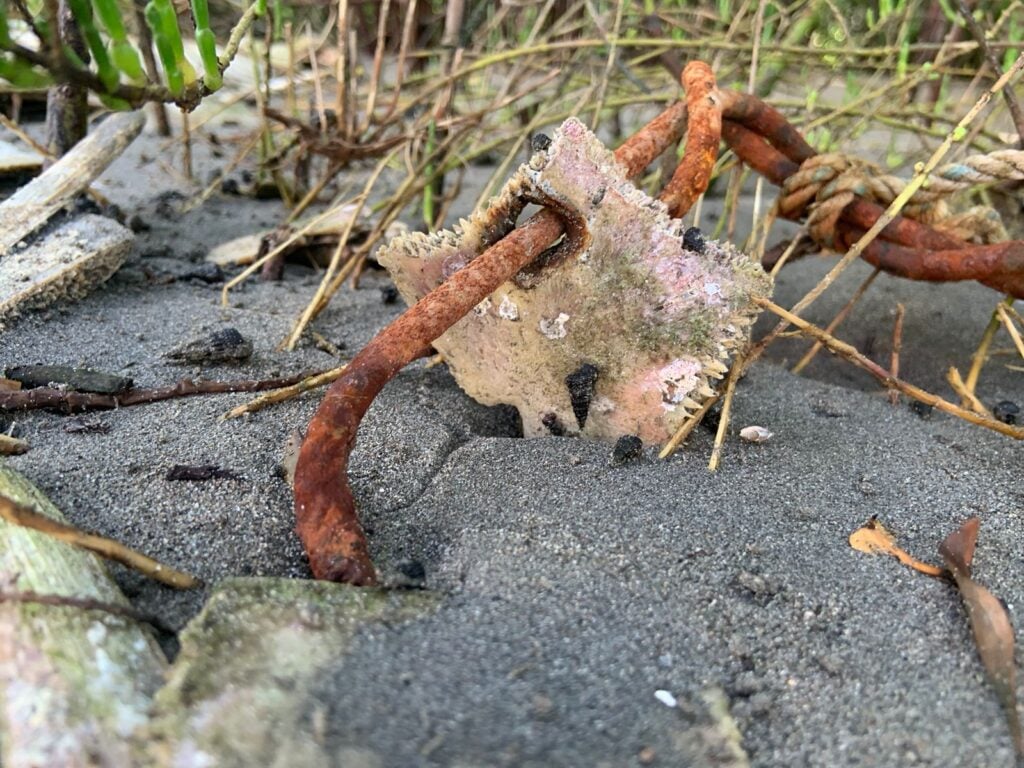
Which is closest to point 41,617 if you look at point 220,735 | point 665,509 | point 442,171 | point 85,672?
point 85,672

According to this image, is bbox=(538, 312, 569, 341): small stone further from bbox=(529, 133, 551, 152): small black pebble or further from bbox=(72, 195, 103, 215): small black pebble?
bbox=(72, 195, 103, 215): small black pebble

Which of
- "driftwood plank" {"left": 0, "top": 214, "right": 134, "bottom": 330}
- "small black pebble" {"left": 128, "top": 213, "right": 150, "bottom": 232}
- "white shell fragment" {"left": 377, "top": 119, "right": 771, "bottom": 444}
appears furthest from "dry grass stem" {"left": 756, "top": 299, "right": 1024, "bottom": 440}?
"small black pebble" {"left": 128, "top": 213, "right": 150, "bottom": 232}

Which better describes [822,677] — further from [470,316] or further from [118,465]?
[118,465]

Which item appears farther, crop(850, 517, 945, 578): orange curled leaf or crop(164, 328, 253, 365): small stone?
crop(164, 328, 253, 365): small stone

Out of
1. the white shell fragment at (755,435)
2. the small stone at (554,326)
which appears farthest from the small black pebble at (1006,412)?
the small stone at (554,326)

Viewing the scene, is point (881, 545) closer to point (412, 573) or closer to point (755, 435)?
point (755, 435)

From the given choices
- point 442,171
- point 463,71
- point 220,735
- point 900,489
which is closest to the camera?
point 220,735

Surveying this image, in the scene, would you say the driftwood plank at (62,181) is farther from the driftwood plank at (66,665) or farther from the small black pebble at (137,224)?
the driftwood plank at (66,665)
